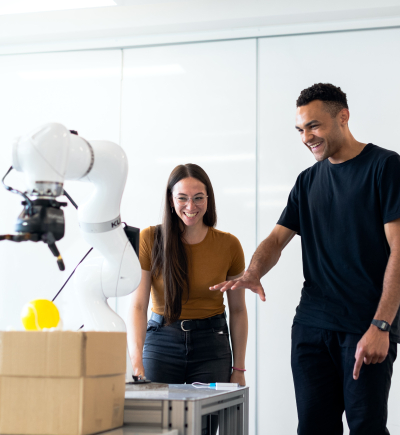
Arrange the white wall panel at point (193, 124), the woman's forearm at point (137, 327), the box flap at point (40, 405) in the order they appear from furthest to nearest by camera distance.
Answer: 1. the white wall panel at point (193, 124)
2. the woman's forearm at point (137, 327)
3. the box flap at point (40, 405)

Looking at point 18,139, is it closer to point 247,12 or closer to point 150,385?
point 150,385

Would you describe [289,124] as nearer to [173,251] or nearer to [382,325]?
[173,251]

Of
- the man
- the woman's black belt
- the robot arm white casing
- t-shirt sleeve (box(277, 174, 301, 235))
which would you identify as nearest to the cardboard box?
the robot arm white casing

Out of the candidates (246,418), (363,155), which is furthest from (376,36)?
(246,418)

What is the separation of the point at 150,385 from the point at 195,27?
2577 mm

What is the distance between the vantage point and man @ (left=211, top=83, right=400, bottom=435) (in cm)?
166

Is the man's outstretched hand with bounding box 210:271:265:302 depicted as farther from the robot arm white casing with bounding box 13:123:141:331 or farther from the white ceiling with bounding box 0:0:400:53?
the white ceiling with bounding box 0:0:400:53

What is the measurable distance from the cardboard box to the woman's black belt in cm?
99

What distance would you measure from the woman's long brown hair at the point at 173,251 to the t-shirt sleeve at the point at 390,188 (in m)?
0.79

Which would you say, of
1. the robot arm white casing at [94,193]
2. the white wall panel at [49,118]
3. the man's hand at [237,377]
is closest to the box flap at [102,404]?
the robot arm white casing at [94,193]

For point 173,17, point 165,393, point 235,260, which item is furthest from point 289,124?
point 165,393

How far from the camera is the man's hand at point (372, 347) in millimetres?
1589

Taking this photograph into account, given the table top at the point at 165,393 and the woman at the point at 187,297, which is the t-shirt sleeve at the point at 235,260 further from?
the table top at the point at 165,393

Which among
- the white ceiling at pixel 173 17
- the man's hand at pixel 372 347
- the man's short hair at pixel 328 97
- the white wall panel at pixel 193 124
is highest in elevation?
the white ceiling at pixel 173 17
